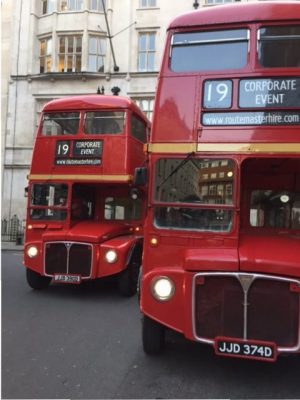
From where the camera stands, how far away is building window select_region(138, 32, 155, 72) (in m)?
24.1

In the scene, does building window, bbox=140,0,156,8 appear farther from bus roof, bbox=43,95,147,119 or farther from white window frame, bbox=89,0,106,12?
bus roof, bbox=43,95,147,119

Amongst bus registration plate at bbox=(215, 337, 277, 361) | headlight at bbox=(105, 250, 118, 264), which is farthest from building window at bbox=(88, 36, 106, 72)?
bus registration plate at bbox=(215, 337, 277, 361)

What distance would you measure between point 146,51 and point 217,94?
20.5 meters

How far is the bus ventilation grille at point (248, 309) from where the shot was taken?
4145 mm

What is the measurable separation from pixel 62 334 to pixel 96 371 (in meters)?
1.46

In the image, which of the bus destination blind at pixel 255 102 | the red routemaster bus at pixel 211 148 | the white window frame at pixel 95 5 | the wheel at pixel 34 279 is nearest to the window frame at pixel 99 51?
the white window frame at pixel 95 5

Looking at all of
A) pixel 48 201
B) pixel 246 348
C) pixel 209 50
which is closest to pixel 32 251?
pixel 48 201

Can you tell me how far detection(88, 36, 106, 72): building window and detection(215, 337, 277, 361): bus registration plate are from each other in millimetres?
22068

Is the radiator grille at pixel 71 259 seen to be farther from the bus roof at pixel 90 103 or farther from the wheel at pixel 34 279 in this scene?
the bus roof at pixel 90 103

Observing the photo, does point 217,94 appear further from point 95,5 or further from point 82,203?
point 95,5

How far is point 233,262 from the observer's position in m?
4.23

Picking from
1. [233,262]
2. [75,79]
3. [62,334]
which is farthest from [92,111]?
[75,79]

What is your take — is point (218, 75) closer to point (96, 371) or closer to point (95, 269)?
point (96, 371)

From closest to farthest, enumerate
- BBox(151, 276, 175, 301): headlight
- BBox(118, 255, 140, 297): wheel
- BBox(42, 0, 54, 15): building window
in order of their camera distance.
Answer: BBox(151, 276, 175, 301): headlight, BBox(118, 255, 140, 297): wheel, BBox(42, 0, 54, 15): building window
